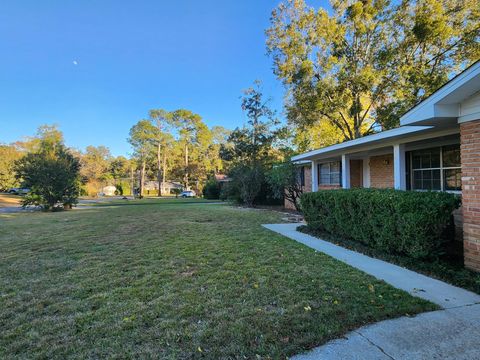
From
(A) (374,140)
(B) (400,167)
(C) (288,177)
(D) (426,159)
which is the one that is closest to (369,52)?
(C) (288,177)

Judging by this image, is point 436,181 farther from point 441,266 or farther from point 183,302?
point 183,302

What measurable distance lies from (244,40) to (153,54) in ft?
19.3

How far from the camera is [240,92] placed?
28047 mm

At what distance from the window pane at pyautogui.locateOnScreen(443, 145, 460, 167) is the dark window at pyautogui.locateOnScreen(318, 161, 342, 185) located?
212 inches

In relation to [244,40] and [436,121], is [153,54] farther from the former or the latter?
[436,121]

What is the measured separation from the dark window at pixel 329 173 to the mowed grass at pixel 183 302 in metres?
7.61

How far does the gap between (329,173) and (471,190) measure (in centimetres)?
933

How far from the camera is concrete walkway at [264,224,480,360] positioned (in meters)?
2.22

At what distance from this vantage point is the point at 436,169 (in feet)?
24.0

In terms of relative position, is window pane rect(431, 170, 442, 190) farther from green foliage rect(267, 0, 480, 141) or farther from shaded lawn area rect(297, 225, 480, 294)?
green foliage rect(267, 0, 480, 141)

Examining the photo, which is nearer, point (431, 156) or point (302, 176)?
point (431, 156)

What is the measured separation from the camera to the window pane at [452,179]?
6684 mm

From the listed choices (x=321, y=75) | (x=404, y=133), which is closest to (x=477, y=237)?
(x=404, y=133)

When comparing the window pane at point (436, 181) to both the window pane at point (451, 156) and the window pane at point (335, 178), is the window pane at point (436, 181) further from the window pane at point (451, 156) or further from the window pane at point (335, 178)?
the window pane at point (335, 178)
